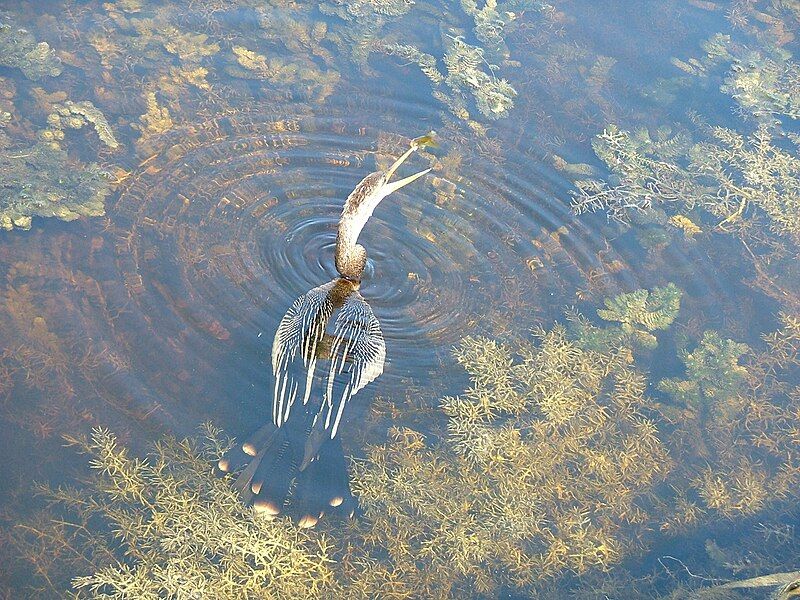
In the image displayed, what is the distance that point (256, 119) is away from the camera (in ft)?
18.5

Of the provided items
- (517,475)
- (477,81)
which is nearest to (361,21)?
(477,81)

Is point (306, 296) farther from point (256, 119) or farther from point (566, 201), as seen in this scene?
point (566, 201)

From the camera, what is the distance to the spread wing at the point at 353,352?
13.8 feet

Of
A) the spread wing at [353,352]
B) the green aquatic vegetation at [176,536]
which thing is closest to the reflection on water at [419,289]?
the green aquatic vegetation at [176,536]

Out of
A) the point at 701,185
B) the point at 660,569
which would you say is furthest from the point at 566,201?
the point at 660,569

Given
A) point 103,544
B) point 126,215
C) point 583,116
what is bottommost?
point 103,544

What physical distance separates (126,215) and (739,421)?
385 cm

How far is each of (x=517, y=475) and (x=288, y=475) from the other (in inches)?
47.2

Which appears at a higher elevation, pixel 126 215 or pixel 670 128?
pixel 670 128

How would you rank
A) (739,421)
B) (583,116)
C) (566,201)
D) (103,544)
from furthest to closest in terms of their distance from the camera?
1. (583,116)
2. (566,201)
3. (739,421)
4. (103,544)

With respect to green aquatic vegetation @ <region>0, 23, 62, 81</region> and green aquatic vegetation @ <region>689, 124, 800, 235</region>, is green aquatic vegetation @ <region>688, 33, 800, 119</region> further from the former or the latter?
green aquatic vegetation @ <region>0, 23, 62, 81</region>

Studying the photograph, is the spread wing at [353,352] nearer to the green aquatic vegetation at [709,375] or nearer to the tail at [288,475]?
the tail at [288,475]

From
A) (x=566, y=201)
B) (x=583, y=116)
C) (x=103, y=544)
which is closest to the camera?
(x=103, y=544)

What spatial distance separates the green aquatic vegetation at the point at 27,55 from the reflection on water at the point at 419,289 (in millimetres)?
31
